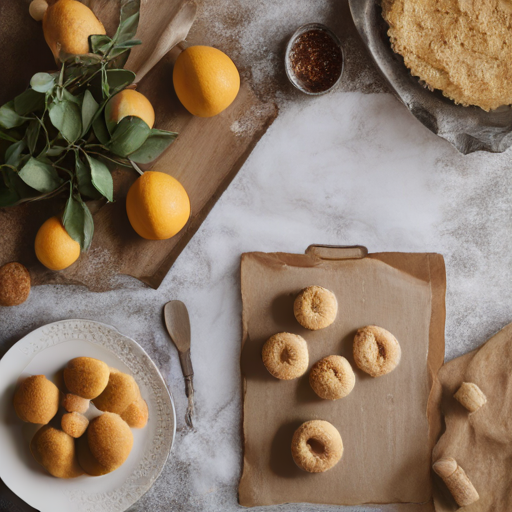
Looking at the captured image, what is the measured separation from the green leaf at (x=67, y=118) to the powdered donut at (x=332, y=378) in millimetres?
814

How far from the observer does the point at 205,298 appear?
1.24m

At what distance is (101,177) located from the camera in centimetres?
105

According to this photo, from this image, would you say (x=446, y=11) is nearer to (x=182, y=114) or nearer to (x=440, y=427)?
(x=182, y=114)

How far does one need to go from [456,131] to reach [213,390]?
0.93 m

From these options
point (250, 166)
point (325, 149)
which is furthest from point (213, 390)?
point (325, 149)

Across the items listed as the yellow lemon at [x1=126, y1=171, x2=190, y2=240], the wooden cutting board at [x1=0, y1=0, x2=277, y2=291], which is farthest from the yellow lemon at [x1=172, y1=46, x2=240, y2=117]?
the yellow lemon at [x1=126, y1=171, x2=190, y2=240]

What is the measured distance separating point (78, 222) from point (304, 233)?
0.58m

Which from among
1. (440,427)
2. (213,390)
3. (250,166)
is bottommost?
(440,427)

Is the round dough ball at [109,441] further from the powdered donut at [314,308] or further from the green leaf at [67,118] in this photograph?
the green leaf at [67,118]

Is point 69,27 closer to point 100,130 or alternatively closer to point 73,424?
point 100,130

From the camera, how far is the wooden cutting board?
1.16 meters

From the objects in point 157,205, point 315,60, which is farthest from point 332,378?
point 315,60

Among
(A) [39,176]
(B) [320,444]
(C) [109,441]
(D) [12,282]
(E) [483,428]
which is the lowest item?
(E) [483,428]

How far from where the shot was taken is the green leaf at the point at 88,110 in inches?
40.1
